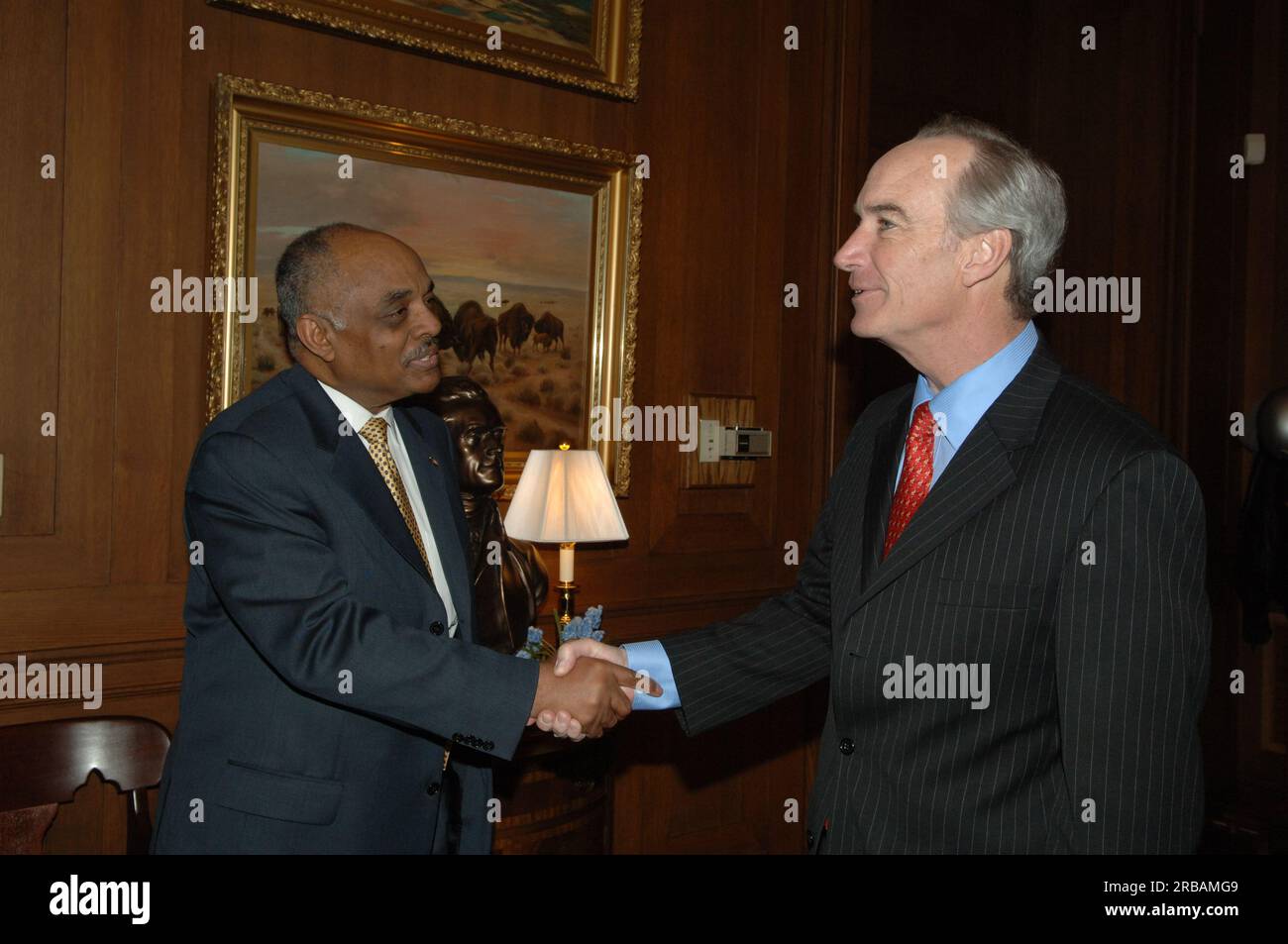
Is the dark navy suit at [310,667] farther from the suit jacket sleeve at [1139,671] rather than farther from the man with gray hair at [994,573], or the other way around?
the suit jacket sleeve at [1139,671]

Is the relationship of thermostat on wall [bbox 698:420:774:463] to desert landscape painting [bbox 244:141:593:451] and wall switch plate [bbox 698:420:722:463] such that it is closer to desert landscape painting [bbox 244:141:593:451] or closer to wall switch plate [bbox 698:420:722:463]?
wall switch plate [bbox 698:420:722:463]

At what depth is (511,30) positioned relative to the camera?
11.3 ft

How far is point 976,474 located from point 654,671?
39.0 inches

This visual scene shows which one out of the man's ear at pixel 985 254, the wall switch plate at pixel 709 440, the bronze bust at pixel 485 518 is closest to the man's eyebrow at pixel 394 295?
the bronze bust at pixel 485 518

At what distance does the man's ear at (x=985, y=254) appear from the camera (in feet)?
6.12

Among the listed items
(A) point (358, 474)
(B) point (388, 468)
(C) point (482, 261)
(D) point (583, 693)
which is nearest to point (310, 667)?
(A) point (358, 474)

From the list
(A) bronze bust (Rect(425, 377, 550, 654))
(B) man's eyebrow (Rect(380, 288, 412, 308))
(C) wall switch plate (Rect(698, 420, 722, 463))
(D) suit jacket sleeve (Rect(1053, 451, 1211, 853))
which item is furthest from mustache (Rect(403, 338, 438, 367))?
(C) wall switch plate (Rect(698, 420, 722, 463))

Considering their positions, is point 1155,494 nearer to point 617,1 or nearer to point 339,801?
point 339,801

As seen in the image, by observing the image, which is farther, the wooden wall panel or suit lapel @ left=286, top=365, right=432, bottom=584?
the wooden wall panel

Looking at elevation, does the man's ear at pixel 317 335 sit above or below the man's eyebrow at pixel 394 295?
below

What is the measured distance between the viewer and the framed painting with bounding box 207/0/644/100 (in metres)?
3.09

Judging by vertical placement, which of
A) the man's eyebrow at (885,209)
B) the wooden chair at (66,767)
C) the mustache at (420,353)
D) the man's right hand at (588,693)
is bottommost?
the wooden chair at (66,767)

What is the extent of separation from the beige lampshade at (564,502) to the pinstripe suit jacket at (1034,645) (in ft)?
4.52

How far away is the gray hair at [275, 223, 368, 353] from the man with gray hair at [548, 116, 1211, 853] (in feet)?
3.70
